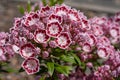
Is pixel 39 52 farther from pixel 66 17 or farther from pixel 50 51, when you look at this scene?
pixel 66 17

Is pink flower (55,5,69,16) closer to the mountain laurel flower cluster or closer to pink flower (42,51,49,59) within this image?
the mountain laurel flower cluster

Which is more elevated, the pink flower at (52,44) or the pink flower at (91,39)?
the pink flower at (91,39)

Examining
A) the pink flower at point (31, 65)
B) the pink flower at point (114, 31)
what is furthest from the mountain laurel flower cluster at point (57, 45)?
the pink flower at point (114, 31)

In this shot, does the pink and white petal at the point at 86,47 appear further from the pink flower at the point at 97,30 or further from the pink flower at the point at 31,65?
the pink flower at the point at 31,65

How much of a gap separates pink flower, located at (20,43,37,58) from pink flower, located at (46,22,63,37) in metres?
0.17

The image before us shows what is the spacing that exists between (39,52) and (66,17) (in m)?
0.35

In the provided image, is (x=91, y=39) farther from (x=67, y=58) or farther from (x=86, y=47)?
(x=67, y=58)

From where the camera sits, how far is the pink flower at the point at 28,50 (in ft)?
11.2

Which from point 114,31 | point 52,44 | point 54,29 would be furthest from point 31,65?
point 114,31

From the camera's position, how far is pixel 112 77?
3832mm

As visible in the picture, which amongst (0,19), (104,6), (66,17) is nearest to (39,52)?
(66,17)

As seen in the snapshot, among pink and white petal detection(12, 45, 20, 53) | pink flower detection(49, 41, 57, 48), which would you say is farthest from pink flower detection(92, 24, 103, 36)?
pink and white petal detection(12, 45, 20, 53)

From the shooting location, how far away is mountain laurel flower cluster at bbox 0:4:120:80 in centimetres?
341

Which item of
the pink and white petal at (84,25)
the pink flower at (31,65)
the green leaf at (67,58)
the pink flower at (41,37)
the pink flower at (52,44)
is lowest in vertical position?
the pink flower at (31,65)
